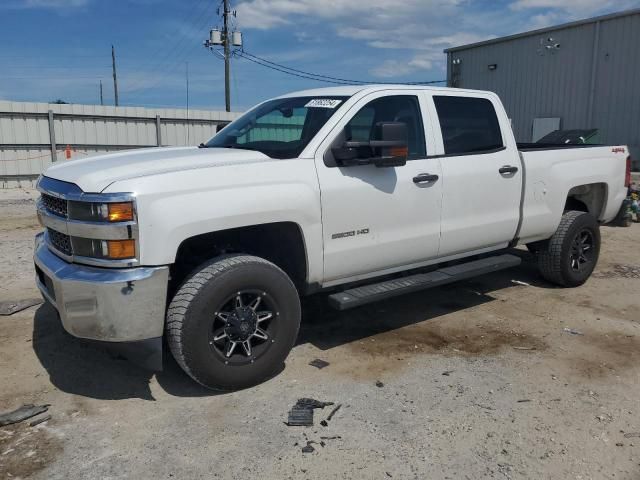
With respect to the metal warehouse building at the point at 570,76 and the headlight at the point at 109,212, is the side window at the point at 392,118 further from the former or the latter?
the metal warehouse building at the point at 570,76

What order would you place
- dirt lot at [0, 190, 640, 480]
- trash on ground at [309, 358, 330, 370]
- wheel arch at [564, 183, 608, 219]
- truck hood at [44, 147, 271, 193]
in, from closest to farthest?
1. dirt lot at [0, 190, 640, 480]
2. truck hood at [44, 147, 271, 193]
3. trash on ground at [309, 358, 330, 370]
4. wheel arch at [564, 183, 608, 219]

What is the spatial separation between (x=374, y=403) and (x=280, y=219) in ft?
4.37

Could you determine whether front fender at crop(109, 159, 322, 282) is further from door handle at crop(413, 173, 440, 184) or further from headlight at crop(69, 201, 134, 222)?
door handle at crop(413, 173, 440, 184)

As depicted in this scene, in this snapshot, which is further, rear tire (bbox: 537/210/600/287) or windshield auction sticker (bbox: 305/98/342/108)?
rear tire (bbox: 537/210/600/287)

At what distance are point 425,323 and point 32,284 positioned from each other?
425cm

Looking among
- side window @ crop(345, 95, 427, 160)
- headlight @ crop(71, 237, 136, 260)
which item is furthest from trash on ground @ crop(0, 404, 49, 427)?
side window @ crop(345, 95, 427, 160)

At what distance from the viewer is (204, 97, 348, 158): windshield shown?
4051mm

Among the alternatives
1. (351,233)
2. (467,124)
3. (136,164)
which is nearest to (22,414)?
(136,164)

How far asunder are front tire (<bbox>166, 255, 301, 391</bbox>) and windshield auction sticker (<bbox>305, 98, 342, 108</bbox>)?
55.4 inches

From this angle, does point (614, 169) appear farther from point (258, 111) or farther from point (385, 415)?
point (385, 415)

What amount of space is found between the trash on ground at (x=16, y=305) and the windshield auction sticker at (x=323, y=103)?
3.31 meters

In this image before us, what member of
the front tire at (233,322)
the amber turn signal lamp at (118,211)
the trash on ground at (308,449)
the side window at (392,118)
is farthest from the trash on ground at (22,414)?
the side window at (392,118)

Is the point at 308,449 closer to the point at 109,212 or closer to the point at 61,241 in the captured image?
the point at 109,212

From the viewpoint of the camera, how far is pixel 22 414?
3297 millimetres
